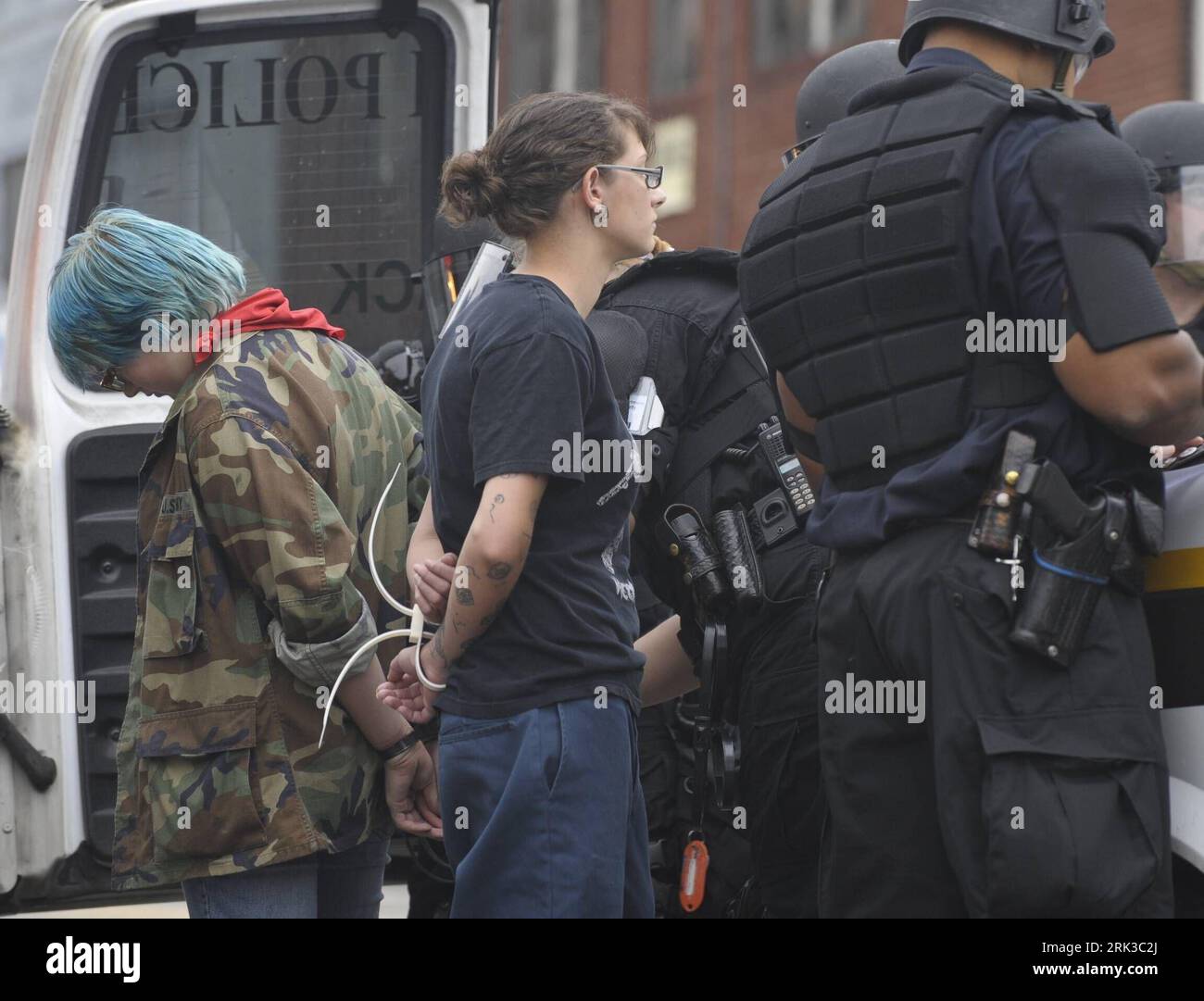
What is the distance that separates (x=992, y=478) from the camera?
2.29 m

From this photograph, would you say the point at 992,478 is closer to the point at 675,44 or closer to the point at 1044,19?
the point at 1044,19

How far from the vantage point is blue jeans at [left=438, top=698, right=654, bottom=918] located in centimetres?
241

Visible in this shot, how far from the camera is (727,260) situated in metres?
3.33

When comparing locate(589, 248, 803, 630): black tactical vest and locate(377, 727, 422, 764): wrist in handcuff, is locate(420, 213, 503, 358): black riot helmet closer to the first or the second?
locate(589, 248, 803, 630): black tactical vest

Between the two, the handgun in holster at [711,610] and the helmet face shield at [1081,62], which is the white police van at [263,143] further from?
the helmet face shield at [1081,62]

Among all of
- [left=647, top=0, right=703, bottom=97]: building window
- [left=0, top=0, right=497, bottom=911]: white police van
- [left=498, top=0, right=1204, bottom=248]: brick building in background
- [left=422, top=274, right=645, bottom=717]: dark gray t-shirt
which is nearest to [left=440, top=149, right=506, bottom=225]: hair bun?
[left=422, top=274, right=645, bottom=717]: dark gray t-shirt

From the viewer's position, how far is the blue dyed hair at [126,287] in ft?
8.76

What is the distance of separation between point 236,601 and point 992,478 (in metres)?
1.15

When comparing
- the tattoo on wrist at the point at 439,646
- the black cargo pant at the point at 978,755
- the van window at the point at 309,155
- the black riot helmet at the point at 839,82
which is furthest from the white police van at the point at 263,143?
the black cargo pant at the point at 978,755

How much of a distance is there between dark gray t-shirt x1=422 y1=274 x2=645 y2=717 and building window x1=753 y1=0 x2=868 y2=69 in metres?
15.0

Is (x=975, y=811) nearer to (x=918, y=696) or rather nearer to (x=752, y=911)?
(x=918, y=696)

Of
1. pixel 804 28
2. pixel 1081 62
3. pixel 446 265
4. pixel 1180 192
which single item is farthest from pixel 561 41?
pixel 1081 62

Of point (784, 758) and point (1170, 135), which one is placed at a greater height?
point (1170, 135)

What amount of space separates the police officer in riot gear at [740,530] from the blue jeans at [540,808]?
0.66m
